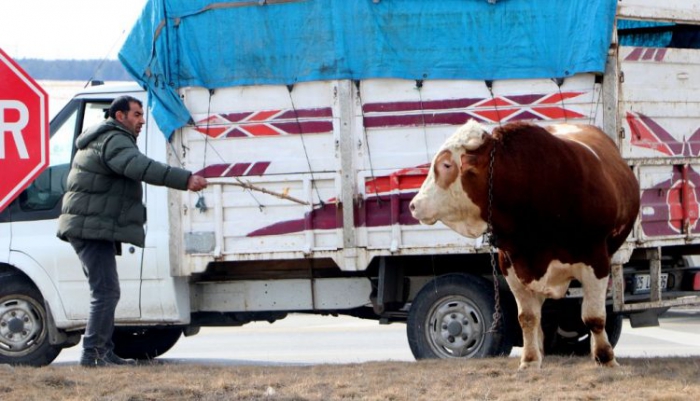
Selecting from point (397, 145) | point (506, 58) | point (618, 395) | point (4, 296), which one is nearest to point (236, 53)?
point (397, 145)

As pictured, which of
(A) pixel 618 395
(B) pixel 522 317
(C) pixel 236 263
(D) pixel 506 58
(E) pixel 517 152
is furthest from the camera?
(C) pixel 236 263

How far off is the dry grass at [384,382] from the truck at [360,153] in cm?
114

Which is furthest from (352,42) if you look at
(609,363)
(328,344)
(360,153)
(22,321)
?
(328,344)

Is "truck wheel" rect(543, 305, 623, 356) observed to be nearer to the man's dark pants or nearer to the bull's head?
the bull's head

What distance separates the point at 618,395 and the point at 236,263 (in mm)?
4497

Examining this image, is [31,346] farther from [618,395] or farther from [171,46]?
[618,395]

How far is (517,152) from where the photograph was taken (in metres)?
8.31

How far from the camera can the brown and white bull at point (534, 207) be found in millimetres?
8258

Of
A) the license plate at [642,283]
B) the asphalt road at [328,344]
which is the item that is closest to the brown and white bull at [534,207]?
the license plate at [642,283]

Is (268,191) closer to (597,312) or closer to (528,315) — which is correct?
(528,315)

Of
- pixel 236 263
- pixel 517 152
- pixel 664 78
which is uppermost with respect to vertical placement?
pixel 664 78

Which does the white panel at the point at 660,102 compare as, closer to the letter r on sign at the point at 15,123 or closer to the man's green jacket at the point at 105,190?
the man's green jacket at the point at 105,190

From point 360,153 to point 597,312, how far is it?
2.51 m

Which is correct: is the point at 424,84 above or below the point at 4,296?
above
